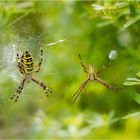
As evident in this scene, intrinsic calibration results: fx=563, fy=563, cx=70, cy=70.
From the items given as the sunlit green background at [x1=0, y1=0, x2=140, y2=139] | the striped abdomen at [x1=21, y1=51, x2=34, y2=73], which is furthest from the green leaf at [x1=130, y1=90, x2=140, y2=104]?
the striped abdomen at [x1=21, y1=51, x2=34, y2=73]

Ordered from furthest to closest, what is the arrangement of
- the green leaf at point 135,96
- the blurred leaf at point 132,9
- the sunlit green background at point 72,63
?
the sunlit green background at point 72,63 < the blurred leaf at point 132,9 < the green leaf at point 135,96

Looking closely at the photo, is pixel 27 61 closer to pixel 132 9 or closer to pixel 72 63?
pixel 132 9

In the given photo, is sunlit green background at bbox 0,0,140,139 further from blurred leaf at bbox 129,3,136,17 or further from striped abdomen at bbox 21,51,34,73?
striped abdomen at bbox 21,51,34,73

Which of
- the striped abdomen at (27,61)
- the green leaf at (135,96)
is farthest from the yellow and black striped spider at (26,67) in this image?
the green leaf at (135,96)

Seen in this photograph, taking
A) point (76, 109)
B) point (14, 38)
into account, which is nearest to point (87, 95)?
point (76, 109)

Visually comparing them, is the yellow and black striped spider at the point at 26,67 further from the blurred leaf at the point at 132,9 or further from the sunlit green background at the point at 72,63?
the blurred leaf at the point at 132,9

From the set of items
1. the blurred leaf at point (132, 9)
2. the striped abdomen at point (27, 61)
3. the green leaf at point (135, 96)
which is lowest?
the green leaf at point (135, 96)

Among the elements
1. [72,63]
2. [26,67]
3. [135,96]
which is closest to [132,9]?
[135,96]

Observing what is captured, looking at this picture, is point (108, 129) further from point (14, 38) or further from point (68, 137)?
point (14, 38)
